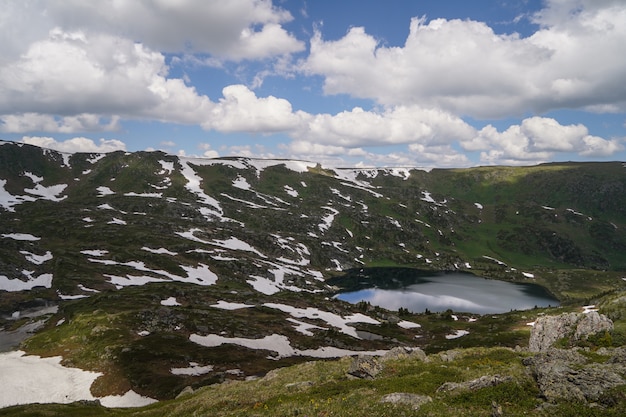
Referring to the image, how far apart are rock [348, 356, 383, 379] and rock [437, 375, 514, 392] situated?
30.3 ft

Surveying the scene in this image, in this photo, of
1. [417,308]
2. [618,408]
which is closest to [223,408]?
[618,408]

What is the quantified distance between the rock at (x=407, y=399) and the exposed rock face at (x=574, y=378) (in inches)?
243

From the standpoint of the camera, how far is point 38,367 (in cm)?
6825

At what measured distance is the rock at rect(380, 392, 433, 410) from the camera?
837 inches

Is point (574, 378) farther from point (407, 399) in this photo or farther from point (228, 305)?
point (228, 305)

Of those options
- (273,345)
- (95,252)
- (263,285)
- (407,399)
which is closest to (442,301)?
(263,285)

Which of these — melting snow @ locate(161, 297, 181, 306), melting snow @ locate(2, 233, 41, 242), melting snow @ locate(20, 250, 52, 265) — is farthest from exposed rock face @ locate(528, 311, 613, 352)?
melting snow @ locate(2, 233, 41, 242)

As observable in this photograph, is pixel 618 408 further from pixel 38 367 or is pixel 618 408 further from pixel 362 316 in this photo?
pixel 362 316

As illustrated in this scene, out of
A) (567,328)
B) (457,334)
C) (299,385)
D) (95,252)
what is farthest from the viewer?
(95,252)

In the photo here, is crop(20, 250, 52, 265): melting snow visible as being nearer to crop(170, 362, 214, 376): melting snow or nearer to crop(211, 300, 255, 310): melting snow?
crop(211, 300, 255, 310): melting snow

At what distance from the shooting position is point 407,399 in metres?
22.0

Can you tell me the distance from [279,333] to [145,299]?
45778 mm

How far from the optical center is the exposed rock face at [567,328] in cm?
4000

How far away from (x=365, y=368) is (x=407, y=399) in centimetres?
1060
